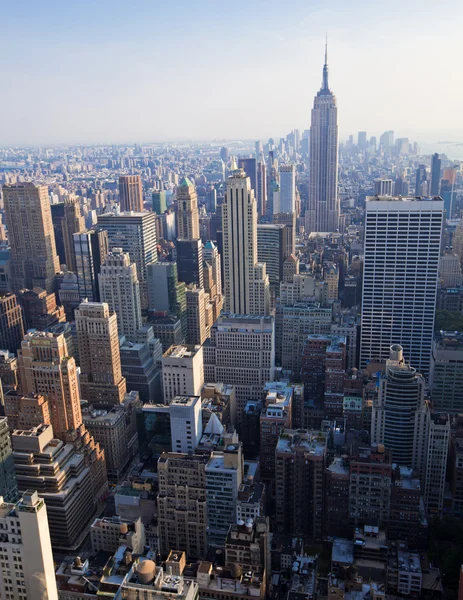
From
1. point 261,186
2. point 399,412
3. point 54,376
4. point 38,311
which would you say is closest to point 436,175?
point 261,186

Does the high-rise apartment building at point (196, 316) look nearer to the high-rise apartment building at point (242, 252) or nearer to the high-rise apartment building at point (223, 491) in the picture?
the high-rise apartment building at point (242, 252)

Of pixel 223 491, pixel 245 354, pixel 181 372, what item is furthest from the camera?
pixel 245 354

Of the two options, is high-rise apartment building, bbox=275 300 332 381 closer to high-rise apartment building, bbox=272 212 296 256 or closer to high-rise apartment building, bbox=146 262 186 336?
high-rise apartment building, bbox=146 262 186 336

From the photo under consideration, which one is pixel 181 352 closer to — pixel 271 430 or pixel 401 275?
pixel 271 430

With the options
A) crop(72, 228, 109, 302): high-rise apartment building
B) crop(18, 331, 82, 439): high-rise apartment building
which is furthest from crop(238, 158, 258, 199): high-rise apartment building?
crop(18, 331, 82, 439): high-rise apartment building

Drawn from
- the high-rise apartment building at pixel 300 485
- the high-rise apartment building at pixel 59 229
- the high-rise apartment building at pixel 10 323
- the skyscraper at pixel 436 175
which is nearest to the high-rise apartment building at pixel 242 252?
the high-rise apartment building at pixel 10 323
